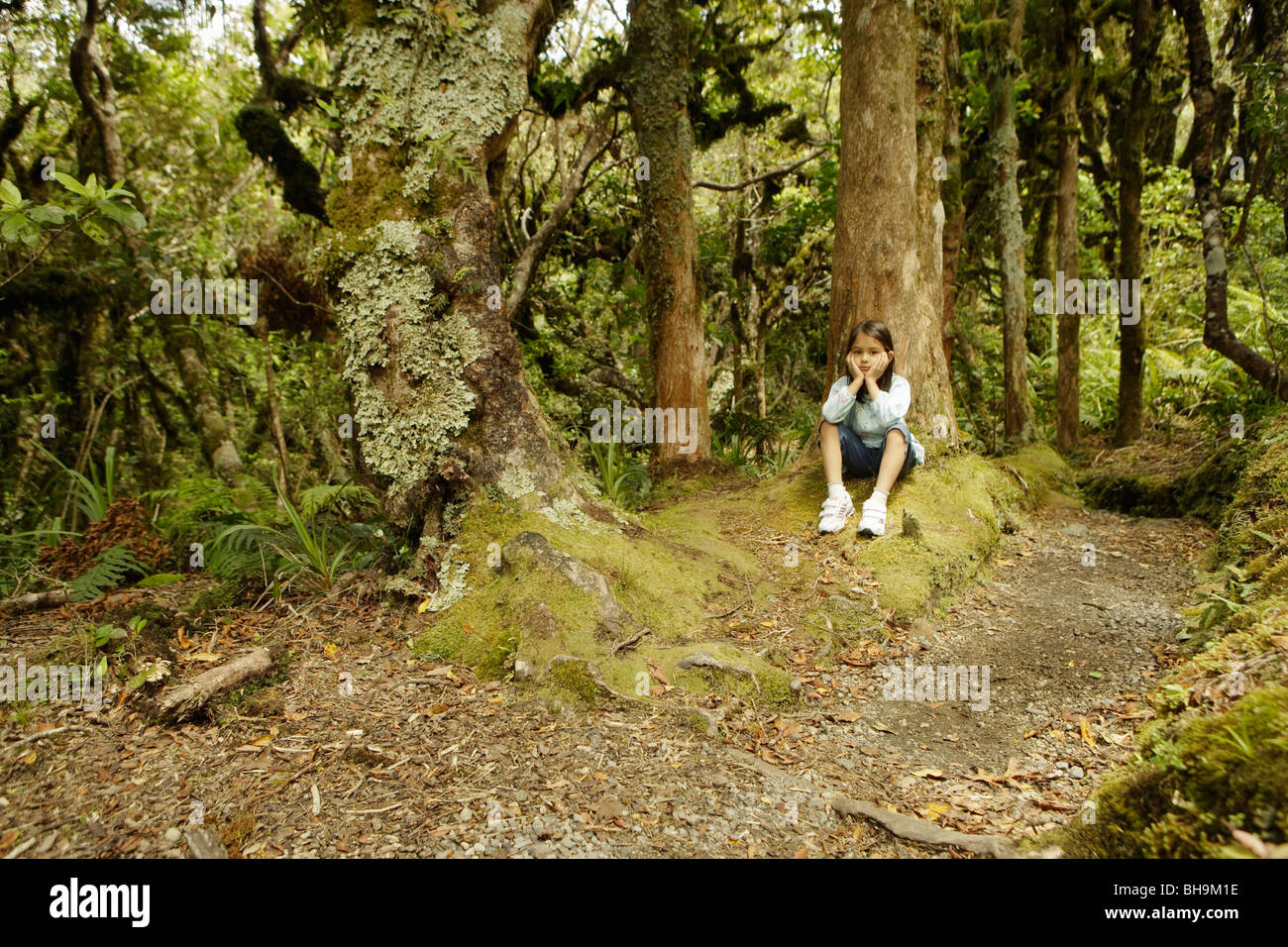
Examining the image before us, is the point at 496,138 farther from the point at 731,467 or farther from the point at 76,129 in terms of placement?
the point at 76,129

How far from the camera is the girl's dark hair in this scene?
4.74 metres

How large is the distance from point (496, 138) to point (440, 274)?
0.98 metres

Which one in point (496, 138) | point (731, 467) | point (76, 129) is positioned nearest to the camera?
point (496, 138)

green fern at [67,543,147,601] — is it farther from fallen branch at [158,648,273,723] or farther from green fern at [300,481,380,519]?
fallen branch at [158,648,273,723]

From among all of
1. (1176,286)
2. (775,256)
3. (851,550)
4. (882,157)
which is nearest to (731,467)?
(851,550)

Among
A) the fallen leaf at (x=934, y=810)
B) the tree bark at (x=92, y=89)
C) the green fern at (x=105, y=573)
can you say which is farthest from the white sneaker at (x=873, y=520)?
the tree bark at (x=92, y=89)

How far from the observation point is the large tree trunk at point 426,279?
372 centimetres

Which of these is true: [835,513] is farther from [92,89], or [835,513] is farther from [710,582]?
[92,89]

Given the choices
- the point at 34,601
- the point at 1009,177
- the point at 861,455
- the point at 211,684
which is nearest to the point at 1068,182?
the point at 1009,177

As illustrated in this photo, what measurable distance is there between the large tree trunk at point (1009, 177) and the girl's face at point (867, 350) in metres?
4.75

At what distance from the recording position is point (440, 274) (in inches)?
148

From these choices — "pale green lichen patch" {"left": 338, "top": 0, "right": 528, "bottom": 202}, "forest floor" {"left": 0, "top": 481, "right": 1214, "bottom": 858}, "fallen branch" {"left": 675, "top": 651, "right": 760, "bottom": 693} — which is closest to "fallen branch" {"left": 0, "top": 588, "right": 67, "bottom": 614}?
"forest floor" {"left": 0, "top": 481, "right": 1214, "bottom": 858}

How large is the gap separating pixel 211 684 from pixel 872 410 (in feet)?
13.7

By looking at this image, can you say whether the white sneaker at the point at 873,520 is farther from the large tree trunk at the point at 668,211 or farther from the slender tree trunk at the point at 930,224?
the large tree trunk at the point at 668,211
